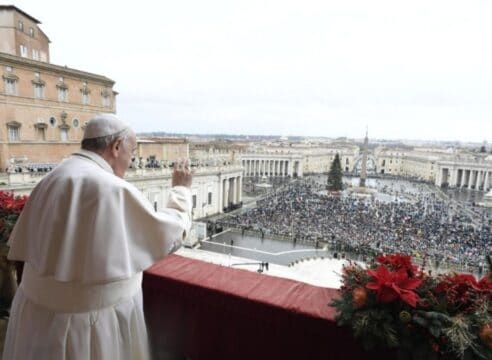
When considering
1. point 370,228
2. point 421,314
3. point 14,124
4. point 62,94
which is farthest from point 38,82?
point 370,228

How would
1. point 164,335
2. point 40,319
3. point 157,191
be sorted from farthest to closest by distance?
1. point 157,191
2. point 164,335
3. point 40,319

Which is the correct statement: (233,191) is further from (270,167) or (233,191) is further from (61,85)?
(270,167)

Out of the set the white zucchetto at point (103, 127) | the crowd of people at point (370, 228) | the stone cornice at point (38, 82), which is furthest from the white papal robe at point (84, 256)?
the stone cornice at point (38, 82)

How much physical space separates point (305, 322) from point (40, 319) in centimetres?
148

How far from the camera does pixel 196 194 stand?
26.9 meters

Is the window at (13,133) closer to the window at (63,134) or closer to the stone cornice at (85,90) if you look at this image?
the window at (63,134)

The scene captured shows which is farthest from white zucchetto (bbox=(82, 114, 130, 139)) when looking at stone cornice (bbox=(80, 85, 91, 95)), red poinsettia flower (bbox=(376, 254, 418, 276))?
stone cornice (bbox=(80, 85, 91, 95))

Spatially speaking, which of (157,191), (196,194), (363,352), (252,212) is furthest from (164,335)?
(252,212)

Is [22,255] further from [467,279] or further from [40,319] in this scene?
[467,279]

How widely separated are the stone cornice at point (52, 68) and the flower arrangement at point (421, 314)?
19871 mm

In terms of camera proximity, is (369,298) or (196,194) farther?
(196,194)

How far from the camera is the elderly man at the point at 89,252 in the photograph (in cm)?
149

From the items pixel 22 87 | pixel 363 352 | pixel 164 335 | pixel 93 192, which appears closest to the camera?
pixel 93 192

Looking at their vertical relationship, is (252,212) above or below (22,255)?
below
